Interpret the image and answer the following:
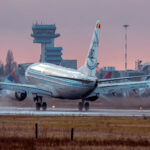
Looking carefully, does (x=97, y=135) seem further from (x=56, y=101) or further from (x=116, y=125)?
(x=56, y=101)

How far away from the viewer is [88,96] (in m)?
87.1

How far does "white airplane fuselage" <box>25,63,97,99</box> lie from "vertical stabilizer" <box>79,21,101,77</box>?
1470 mm

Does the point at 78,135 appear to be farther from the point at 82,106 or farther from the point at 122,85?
the point at 122,85

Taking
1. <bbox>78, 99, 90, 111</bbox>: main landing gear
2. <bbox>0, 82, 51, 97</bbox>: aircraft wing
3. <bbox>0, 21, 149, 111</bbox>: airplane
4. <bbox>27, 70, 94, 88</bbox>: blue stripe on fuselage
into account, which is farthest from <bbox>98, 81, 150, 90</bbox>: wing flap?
<bbox>0, 82, 51, 97</bbox>: aircraft wing

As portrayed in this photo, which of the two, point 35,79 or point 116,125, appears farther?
point 35,79

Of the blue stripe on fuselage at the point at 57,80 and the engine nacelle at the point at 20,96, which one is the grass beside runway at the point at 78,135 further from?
the engine nacelle at the point at 20,96

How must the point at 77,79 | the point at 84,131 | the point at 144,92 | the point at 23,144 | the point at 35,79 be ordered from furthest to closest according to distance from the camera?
1. the point at 144,92
2. the point at 35,79
3. the point at 77,79
4. the point at 84,131
5. the point at 23,144

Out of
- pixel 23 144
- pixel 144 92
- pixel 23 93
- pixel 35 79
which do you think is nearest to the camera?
pixel 23 144

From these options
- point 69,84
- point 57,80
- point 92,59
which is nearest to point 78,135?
point 69,84

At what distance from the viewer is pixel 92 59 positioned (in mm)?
86125

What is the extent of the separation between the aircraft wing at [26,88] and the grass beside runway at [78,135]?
2872 cm

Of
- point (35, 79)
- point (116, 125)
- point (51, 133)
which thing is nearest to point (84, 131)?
point (51, 133)

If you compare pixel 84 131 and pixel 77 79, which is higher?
pixel 77 79

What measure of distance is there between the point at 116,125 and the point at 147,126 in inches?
114
